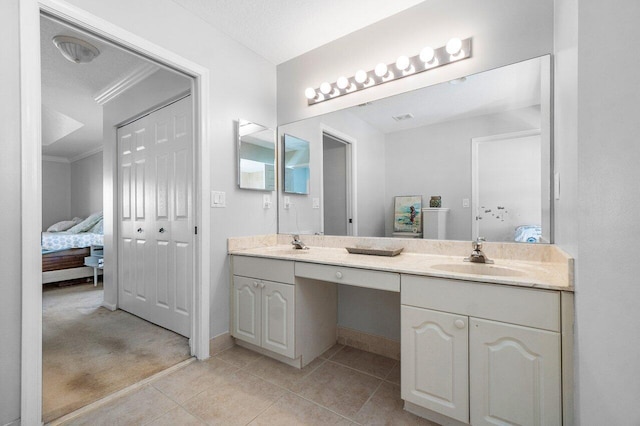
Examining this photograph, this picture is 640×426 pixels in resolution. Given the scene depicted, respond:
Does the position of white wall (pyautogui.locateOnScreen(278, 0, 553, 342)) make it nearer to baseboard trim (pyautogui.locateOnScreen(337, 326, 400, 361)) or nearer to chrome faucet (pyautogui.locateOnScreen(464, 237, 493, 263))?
baseboard trim (pyautogui.locateOnScreen(337, 326, 400, 361))

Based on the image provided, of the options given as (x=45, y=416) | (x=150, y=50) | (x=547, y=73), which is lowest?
(x=45, y=416)

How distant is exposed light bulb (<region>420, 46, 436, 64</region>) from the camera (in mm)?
1715

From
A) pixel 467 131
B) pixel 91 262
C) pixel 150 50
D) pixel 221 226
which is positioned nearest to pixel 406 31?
pixel 467 131

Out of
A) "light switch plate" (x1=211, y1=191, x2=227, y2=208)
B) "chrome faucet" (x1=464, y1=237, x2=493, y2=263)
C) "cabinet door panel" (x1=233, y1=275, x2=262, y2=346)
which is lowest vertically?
"cabinet door panel" (x1=233, y1=275, x2=262, y2=346)

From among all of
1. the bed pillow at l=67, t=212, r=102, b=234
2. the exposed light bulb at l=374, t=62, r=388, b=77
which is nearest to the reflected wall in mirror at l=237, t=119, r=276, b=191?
the exposed light bulb at l=374, t=62, r=388, b=77

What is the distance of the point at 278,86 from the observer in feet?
8.28

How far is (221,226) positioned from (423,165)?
151cm

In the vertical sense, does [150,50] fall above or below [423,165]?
above

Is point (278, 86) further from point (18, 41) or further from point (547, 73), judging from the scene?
point (547, 73)

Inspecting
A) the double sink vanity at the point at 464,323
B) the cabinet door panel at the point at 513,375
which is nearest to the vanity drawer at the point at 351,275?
the double sink vanity at the point at 464,323

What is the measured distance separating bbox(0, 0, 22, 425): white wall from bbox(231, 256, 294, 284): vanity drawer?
1110mm

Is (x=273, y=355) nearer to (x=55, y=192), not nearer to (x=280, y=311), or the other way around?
(x=280, y=311)

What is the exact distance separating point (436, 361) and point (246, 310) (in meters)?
1.30

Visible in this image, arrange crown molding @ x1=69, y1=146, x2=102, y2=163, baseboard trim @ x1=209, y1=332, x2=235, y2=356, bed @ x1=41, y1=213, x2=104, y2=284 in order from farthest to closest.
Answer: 1. crown molding @ x1=69, y1=146, x2=102, y2=163
2. bed @ x1=41, y1=213, x2=104, y2=284
3. baseboard trim @ x1=209, y1=332, x2=235, y2=356
